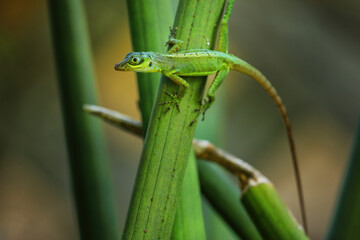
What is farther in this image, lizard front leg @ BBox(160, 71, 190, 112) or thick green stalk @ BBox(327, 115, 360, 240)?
thick green stalk @ BBox(327, 115, 360, 240)

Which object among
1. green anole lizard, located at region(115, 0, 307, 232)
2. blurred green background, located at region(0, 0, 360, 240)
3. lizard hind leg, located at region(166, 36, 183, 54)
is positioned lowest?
blurred green background, located at region(0, 0, 360, 240)

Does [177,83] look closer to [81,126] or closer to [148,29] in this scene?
[148,29]

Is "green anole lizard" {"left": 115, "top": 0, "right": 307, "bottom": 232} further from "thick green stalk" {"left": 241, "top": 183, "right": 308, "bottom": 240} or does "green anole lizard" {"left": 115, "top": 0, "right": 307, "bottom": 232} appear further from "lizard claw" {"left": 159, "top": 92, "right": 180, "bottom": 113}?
"thick green stalk" {"left": 241, "top": 183, "right": 308, "bottom": 240}

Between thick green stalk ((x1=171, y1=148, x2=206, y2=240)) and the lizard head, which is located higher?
the lizard head

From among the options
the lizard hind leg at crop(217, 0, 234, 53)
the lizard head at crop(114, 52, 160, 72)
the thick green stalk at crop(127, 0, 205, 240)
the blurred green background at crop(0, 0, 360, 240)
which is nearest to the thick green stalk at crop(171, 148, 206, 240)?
the thick green stalk at crop(127, 0, 205, 240)

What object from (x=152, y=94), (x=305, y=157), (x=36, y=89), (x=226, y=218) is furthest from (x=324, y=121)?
(x=152, y=94)

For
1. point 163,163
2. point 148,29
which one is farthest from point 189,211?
point 148,29
